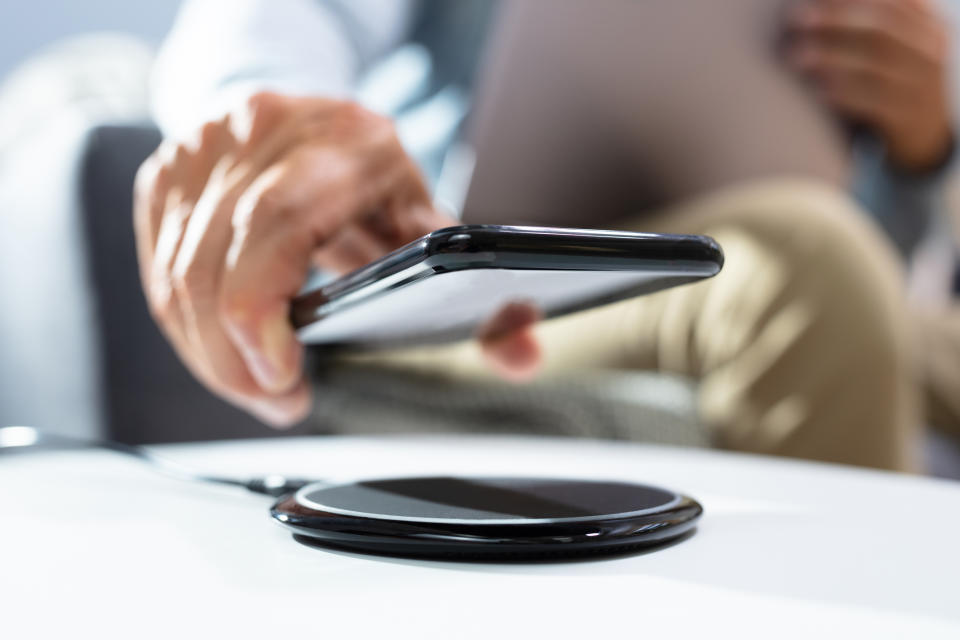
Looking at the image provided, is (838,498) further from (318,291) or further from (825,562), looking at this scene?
(318,291)

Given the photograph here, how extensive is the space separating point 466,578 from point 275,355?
0.20m

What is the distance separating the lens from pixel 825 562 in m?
0.22

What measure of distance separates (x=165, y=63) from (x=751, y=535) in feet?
1.77

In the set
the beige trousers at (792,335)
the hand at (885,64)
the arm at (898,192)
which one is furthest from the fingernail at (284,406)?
the arm at (898,192)

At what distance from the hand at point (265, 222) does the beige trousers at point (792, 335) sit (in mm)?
204

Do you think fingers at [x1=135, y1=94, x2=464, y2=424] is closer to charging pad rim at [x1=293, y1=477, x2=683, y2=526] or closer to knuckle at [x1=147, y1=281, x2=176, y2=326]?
knuckle at [x1=147, y1=281, x2=176, y2=326]

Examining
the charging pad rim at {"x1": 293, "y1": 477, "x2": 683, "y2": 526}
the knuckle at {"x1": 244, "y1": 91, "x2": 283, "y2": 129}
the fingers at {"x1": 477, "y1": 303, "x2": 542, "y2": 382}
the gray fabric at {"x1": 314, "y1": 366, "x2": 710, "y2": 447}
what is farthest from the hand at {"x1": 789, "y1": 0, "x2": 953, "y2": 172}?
the charging pad rim at {"x1": 293, "y1": 477, "x2": 683, "y2": 526}

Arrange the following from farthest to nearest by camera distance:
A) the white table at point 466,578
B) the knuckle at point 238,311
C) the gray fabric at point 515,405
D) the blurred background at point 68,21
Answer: the blurred background at point 68,21 < the gray fabric at point 515,405 < the knuckle at point 238,311 < the white table at point 466,578

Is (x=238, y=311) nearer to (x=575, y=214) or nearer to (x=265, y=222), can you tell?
(x=265, y=222)

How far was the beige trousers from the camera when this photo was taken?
58 cm

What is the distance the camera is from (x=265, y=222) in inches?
13.7

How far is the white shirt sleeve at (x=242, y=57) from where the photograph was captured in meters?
0.53

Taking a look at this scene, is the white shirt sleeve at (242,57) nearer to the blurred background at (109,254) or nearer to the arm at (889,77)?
the blurred background at (109,254)

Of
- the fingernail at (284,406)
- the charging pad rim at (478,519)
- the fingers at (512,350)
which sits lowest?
the charging pad rim at (478,519)
